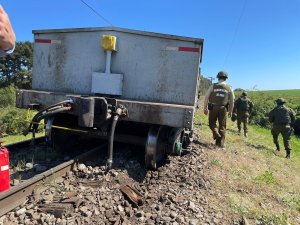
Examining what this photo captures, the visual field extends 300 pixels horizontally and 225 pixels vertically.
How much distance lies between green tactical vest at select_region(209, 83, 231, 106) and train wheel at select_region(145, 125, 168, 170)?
3.22 metres

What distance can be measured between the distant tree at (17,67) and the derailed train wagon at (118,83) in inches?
1871

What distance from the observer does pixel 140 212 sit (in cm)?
423

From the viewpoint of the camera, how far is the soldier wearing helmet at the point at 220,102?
8.88m

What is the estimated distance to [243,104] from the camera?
15.3 metres

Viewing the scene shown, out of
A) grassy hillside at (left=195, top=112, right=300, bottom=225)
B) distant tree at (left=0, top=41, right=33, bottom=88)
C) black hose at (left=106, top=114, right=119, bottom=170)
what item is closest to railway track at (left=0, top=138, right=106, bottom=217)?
black hose at (left=106, top=114, right=119, bottom=170)

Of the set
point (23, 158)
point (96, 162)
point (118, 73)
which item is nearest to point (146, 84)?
point (118, 73)

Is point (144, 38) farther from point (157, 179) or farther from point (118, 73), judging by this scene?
point (157, 179)

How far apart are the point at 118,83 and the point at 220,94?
3.78 metres

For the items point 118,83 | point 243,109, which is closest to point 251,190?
point 118,83

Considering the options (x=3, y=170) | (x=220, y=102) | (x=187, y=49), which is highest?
(x=187, y=49)

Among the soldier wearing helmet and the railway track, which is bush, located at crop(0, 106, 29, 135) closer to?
the soldier wearing helmet

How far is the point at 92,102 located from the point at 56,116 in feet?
6.24

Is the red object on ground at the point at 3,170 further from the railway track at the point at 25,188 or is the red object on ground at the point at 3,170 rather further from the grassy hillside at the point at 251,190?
the grassy hillside at the point at 251,190

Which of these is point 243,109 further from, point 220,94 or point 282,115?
point 220,94
